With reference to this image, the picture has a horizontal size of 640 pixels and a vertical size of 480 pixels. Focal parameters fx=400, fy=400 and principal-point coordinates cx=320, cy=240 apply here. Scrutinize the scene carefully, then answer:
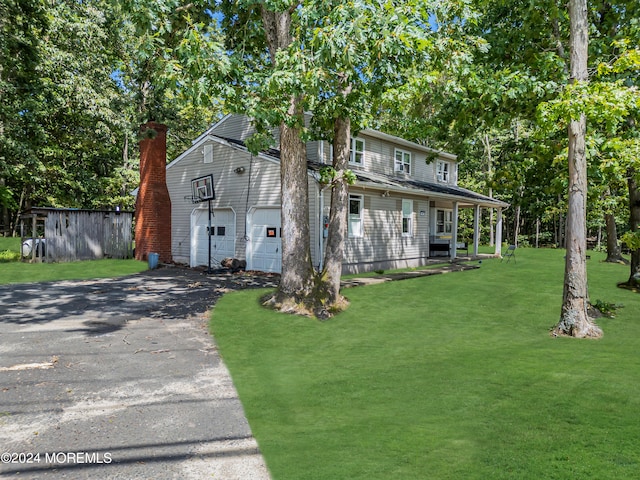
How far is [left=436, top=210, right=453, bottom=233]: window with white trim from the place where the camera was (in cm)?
2531

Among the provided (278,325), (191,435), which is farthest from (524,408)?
(278,325)

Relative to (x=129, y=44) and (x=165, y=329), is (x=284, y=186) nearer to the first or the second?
(x=165, y=329)

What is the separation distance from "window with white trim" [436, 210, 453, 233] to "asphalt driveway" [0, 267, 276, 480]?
61.5ft

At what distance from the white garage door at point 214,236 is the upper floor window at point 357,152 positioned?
20.2ft

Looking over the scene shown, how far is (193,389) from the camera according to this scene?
204 inches

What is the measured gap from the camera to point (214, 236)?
18.7 metres

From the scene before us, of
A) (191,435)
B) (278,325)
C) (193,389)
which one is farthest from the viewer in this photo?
(278,325)

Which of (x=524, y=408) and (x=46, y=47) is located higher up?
(x=46, y=47)

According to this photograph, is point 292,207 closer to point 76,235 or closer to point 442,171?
point 76,235

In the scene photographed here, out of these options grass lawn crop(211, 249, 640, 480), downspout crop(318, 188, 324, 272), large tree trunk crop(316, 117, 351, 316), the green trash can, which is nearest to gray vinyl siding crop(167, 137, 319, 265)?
downspout crop(318, 188, 324, 272)

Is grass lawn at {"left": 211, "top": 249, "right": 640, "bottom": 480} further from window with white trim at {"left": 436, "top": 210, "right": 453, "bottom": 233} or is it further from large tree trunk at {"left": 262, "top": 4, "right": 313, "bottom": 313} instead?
window with white trim at {"left": 436, "top": 210, "right": 453, "bottom": 233}

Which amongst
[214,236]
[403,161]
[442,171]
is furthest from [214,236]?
[442,171]

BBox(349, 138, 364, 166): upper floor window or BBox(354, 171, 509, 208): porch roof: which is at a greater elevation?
BBox(349, 138, 364, 166): upper floor window

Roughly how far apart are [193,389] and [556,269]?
746 inches
